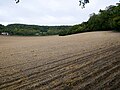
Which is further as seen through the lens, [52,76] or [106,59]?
[106,59]

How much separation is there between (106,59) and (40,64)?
11.8 ft

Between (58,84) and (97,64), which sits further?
(97,64)

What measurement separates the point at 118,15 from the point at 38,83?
36.0 meters

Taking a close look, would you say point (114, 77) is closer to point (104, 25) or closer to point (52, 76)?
point (52, 76)

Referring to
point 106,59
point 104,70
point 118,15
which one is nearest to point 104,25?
point 118,15

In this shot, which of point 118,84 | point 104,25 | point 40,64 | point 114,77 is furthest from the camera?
point 104,25

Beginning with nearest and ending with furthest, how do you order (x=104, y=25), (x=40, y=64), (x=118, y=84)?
(x=118, y=84)
(x=40, y=64)
(x=104, y=25)

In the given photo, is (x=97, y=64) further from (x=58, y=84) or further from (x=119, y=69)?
(x=58, y=84)

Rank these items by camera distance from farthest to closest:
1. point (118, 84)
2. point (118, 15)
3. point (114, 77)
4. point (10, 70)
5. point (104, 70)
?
point (118, 15) < point (10, 70) < point (104, 70) < point (114, 77) < point (118, 84)

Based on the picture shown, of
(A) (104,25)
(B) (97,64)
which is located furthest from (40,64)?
(A) (104,25)

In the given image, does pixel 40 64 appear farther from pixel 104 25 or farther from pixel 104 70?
pixel 104 25

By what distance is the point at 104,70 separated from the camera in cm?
1266

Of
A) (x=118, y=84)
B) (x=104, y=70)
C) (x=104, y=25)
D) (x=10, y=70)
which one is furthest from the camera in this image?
(x=104, y=25)

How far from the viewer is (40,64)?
49.0ft
